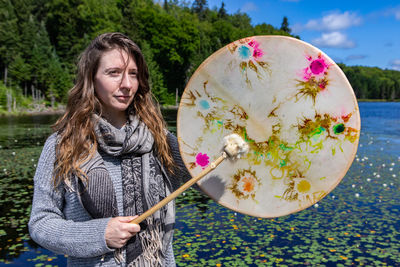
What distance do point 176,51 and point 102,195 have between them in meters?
56.6

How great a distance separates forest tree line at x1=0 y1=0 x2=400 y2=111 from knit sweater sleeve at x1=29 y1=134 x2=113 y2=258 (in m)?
38.4

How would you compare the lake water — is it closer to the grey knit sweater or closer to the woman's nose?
the grey knit sweater

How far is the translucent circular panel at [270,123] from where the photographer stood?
1820 millimetres

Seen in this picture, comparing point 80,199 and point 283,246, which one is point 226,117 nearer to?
point 80,199

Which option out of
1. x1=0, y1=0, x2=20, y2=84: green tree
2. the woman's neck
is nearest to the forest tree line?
x1=0, y1=0, x2=20, y2=84: green tree

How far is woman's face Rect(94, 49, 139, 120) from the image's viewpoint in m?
1.73

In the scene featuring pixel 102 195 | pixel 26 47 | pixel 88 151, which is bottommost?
pixel 102 195

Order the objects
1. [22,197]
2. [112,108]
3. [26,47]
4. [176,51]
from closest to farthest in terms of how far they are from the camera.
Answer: [112,108] → [22,197] → [26,47] → [176,51]

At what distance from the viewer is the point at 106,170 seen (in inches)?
68.5

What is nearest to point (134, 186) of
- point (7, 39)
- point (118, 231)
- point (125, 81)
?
point (118, 231)

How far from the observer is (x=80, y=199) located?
1.67 m

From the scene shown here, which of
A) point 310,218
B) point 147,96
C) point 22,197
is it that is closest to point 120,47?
point 147,96

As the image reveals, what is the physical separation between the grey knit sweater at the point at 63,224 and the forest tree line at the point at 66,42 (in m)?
38.4

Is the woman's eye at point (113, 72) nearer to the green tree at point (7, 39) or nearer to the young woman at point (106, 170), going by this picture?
the young woman at point (106, 170)
